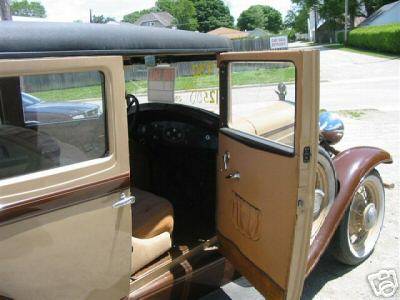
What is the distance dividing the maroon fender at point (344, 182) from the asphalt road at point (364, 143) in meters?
0.46

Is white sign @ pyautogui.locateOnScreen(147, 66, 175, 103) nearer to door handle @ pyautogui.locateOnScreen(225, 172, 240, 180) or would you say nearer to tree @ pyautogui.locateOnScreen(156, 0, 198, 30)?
door handle @ pyautogui.locateOnScreen(225, 172, 240, 180)

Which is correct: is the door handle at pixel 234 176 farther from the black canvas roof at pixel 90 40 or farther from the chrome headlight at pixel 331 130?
the chrome headlight at pixel 331 130

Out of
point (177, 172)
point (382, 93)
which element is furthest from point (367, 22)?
point (177, 172)

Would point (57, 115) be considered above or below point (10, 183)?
above

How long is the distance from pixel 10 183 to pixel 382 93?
1294 centimetres

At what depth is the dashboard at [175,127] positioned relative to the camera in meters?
2.94

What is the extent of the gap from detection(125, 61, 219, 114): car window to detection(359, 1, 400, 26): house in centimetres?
4625

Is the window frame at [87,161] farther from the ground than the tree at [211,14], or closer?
closer

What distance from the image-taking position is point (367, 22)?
48781 mm

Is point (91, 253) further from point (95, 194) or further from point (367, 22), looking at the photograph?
point (367, 22)

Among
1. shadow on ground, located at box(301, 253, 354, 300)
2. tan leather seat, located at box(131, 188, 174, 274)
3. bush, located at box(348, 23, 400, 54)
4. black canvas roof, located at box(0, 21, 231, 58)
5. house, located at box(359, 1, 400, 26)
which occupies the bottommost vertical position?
shadow on ground, located at box(301, 253, 354, 300)

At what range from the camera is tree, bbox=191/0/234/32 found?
75188 mm

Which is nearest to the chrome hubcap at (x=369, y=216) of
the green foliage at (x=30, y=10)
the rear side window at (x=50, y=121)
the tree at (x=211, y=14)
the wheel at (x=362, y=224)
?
the wheel at (x=362, y=224)

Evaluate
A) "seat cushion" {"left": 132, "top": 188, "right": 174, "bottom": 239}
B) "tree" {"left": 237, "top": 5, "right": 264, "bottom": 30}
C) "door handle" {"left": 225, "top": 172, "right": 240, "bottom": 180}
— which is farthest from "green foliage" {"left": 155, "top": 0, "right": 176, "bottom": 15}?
"door handle" {"left": 225, "top": 172, "right": 240, "bottom": 180}
